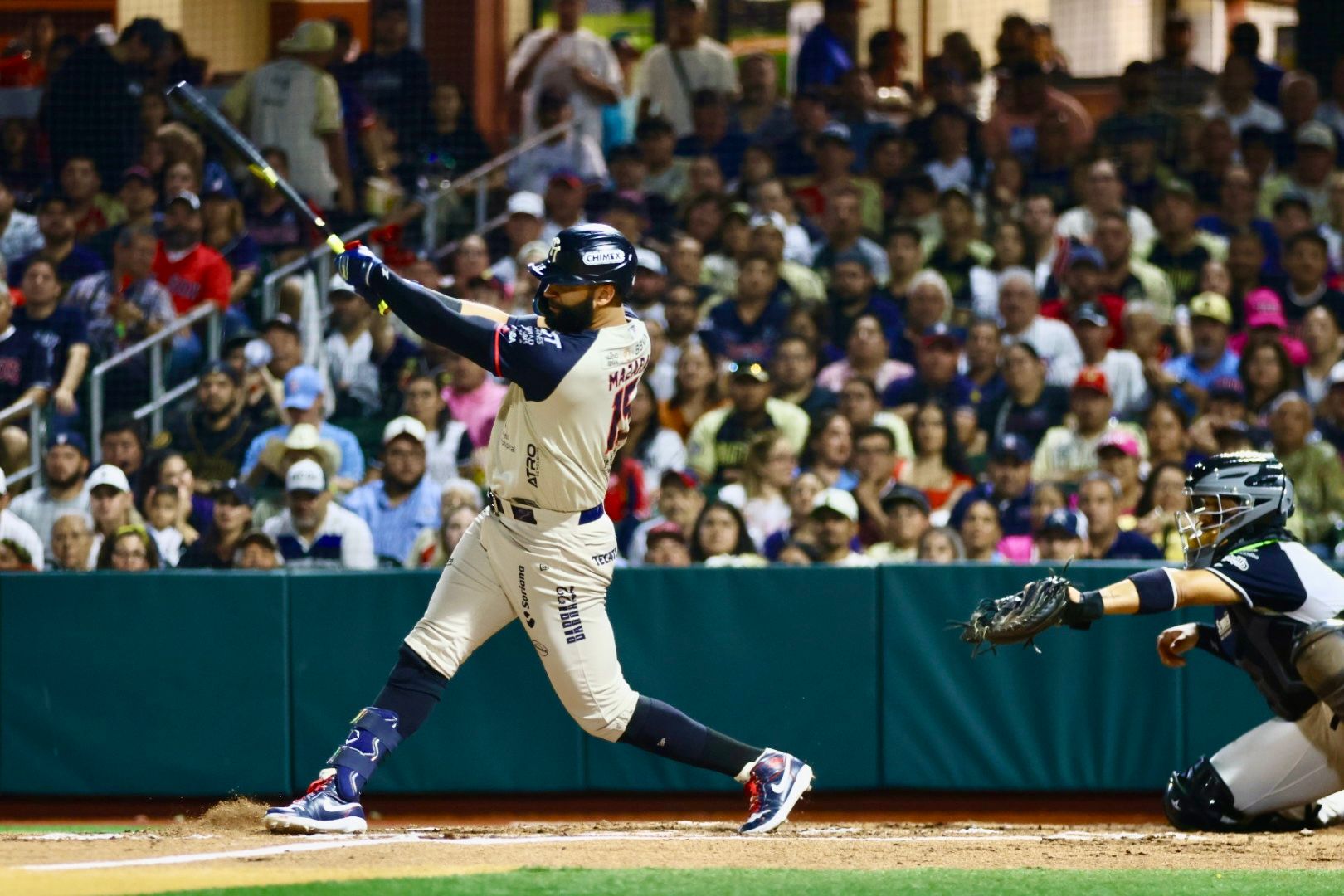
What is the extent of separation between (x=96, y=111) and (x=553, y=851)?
869 centimetres

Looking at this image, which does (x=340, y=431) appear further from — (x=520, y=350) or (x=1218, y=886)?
(x=1218, y=886)

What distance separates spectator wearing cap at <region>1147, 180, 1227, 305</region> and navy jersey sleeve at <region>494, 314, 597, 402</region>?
6.23m

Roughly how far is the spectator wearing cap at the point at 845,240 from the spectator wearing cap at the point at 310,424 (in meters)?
3.05

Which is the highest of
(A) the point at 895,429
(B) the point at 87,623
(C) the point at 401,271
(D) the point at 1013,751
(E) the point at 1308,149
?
(E) the point at 1308,149

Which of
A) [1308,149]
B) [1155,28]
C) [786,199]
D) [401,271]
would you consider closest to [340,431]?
[401,271]

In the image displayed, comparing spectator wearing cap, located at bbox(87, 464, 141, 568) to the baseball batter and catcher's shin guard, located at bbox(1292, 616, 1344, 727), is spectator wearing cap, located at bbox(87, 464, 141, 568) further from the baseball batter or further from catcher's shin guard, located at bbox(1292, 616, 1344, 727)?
catcher's shin guard, located at bbox(1292, 616, 1344, 727)

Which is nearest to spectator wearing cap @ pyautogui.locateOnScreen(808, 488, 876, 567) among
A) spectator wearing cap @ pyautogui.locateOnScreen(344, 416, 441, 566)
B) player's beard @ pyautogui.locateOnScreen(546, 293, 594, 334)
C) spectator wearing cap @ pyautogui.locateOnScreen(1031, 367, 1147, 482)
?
spectator wearing cap @ pyautogui.locateOnScreen(1031, 367, 1147, 482)

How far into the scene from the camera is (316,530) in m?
9.24

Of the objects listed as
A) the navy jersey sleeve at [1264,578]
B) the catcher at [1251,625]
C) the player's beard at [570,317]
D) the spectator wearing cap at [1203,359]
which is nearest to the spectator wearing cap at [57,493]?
the player's beard at [570,317]

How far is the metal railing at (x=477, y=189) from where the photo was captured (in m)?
12.5

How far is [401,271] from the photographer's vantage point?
1145cm

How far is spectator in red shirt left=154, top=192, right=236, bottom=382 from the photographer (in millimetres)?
11039

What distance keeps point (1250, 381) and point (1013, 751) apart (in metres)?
2.79

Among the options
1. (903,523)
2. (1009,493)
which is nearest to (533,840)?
(903,523)
